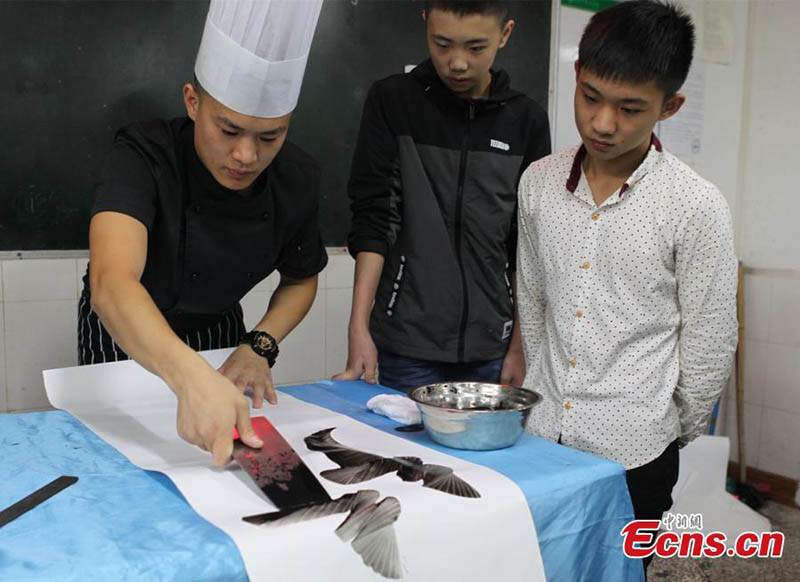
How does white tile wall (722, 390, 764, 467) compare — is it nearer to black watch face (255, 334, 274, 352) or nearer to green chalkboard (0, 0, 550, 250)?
green chalkboard (0, 0, 550, 250)

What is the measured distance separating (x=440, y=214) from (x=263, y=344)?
0.51m

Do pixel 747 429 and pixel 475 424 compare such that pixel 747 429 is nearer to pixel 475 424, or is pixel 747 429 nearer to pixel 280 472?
pixel 475 424

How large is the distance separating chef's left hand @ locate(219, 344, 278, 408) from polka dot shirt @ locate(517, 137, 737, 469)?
48cm

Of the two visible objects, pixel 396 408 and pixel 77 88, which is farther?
pixel 77 88

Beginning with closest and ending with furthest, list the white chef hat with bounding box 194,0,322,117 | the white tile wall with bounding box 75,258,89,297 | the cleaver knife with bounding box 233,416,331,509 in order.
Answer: the cleaver knife with bounding box 233,416,331,509 < the white chef hat with bounding box 194,0,322,117 < the white tile wall with bounding box 75,258,89,297

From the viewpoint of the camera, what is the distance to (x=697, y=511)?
8.21 ft

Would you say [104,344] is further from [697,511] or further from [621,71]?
[697,511]

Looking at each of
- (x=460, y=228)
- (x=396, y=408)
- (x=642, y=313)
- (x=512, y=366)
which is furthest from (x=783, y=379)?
(x=396, y=408)

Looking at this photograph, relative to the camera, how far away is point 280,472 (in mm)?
898

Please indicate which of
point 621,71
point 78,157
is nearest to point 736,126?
point 621,71

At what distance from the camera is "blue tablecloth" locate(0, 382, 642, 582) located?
71cm

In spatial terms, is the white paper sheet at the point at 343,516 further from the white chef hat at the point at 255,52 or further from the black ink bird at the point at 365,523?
the white chef hat at the point at 255,52

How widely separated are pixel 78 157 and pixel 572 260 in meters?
1.34

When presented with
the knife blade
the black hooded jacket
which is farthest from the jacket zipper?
the knife blade
